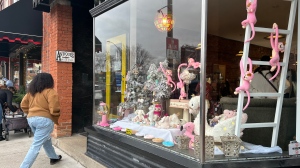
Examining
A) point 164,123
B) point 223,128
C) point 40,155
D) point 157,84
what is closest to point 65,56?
point 40,155

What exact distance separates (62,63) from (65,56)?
0.57ft

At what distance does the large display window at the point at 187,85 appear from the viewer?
9.61ft

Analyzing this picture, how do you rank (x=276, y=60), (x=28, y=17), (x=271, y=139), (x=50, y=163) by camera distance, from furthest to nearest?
(x=28, y=17) → (x=50, y=163) → (x=271, y=139) → (x=276, y=60)

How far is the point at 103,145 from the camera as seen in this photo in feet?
14.4

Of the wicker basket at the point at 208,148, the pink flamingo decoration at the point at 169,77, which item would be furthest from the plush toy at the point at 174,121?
the wicker basket at the point at 208,148

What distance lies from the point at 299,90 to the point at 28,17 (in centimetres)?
645

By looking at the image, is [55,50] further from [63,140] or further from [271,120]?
[271,120]

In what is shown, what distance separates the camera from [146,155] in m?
3.34

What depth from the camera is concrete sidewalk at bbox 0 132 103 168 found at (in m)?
4.75

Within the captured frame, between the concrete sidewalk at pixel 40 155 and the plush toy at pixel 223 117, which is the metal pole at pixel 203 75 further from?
the concrete sidewalk at pixel 40 155

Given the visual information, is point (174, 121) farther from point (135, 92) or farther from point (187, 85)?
point (135, 92)

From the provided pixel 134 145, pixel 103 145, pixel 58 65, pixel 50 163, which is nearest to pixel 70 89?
pixel 58 65

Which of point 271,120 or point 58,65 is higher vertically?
point 58,65

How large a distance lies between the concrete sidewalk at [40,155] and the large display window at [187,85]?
553 mm
